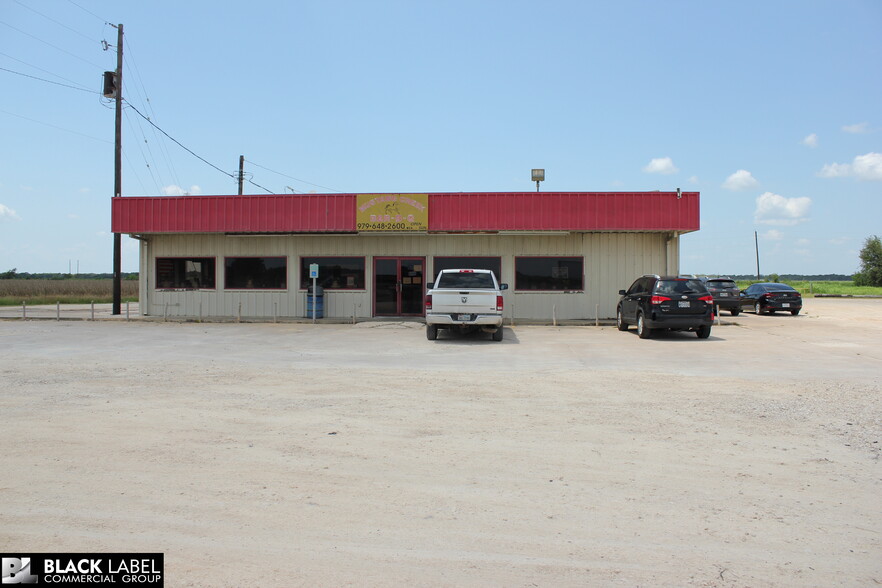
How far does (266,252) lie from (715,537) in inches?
890

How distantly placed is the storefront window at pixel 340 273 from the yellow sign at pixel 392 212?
1836mm

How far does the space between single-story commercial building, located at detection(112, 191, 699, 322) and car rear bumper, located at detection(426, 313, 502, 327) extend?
270 inches

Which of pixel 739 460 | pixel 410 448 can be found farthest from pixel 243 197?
pixel 739 460

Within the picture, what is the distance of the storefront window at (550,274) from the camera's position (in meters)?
23.7

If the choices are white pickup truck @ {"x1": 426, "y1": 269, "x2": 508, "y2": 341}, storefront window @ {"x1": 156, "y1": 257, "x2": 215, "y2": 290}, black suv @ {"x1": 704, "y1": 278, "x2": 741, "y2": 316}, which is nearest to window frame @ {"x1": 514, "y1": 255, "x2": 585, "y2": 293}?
black suv @ {"x1": 704, "y1": 278, "x2": 741, "y2": 316}

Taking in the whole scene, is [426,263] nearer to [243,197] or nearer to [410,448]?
[243,197]

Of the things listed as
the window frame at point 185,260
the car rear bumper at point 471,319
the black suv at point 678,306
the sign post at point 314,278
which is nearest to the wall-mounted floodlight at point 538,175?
the black suv at point 678,306

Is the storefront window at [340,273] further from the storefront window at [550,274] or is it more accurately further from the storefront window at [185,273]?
the storefront window at [550,274]

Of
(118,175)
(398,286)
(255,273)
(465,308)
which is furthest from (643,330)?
(118,175)

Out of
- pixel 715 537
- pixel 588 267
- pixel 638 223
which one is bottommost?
pixel 715 537

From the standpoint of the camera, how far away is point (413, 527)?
435cm

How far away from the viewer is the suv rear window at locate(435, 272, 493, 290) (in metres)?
17.1

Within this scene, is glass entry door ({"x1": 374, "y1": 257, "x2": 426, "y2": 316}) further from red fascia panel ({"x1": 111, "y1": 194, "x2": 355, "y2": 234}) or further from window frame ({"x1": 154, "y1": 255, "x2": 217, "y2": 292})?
window frame ({"x1": 154, "y1": 255, "x2": 217, "y2": 292})

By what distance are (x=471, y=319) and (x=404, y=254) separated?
8155 millimetres
